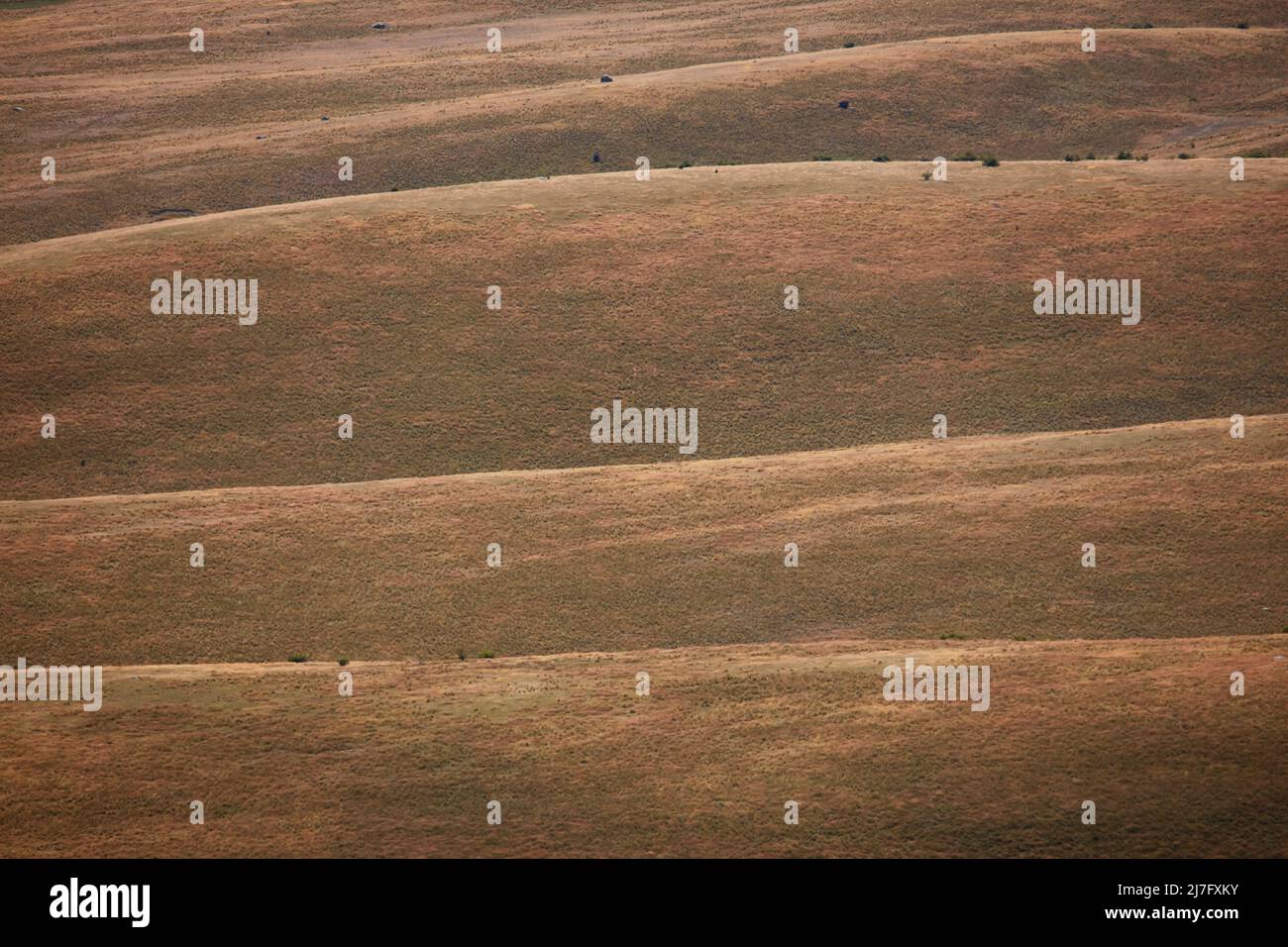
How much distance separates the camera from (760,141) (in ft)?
332

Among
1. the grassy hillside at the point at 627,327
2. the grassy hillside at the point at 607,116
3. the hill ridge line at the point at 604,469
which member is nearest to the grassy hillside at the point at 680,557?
the hill ridge line at the point at 604,469

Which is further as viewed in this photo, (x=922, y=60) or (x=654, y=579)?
(x=922, y=60)

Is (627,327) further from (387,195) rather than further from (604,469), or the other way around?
(387,195)

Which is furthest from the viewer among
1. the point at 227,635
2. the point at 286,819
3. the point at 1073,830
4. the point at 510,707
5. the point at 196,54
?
the point at 196,54

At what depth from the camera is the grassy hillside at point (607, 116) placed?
98.1 meters

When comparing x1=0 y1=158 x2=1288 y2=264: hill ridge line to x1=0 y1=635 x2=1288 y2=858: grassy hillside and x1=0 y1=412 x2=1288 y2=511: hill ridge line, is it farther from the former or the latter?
x1=0 y1=635 x2=1288 y2=858: grassy hillside

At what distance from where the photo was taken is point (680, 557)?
50.9 meters

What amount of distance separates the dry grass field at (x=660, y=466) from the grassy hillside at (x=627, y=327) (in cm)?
29

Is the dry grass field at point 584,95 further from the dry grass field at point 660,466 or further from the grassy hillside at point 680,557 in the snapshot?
the grassy hillside at point 680,557

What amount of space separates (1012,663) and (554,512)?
19859 mm

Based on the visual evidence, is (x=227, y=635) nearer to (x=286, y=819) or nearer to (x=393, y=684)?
(x=393, y=684)

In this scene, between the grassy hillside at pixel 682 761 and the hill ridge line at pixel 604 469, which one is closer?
the grassy hillside at pixel 682 761

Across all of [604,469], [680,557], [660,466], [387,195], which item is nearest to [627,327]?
[660,466]
